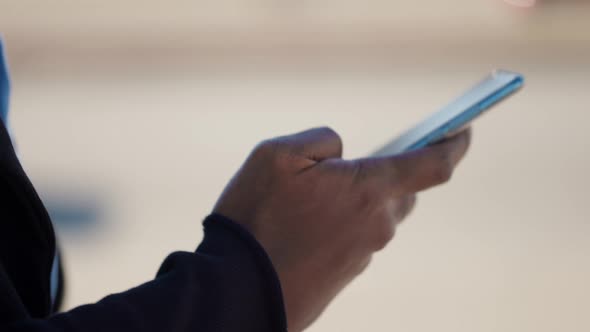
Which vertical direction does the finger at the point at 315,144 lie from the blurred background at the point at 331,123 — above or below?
above

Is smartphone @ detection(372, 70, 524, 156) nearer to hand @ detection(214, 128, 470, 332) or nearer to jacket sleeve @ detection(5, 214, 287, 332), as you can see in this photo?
hand @ detection(214, 128, 470, 332)

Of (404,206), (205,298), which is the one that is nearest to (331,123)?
(404,206)

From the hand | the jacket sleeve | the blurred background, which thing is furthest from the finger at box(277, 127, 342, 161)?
the blurred background

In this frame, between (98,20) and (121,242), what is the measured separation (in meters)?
3.79

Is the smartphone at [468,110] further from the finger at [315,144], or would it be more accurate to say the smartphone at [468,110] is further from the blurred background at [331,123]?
the blurred background at [331,123]

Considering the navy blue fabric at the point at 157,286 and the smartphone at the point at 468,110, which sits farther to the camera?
the smartphone at the point at 468,110

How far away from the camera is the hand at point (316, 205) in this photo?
0.77 meters

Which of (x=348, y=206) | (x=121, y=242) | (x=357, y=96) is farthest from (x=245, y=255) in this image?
(x=357, y=96)

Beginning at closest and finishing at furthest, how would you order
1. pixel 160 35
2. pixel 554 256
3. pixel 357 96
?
pixel 554 256 < pixel 357 96 < pixel 160 35

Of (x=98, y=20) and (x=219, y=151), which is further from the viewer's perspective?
(x=98, y=20)

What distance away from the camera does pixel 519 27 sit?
18.8 feet

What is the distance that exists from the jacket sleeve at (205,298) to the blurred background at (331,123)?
1.77 metres

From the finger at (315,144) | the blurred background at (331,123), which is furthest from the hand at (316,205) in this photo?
the blurred background at (331,123)

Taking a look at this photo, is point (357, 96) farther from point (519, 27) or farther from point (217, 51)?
point (519, 27)
